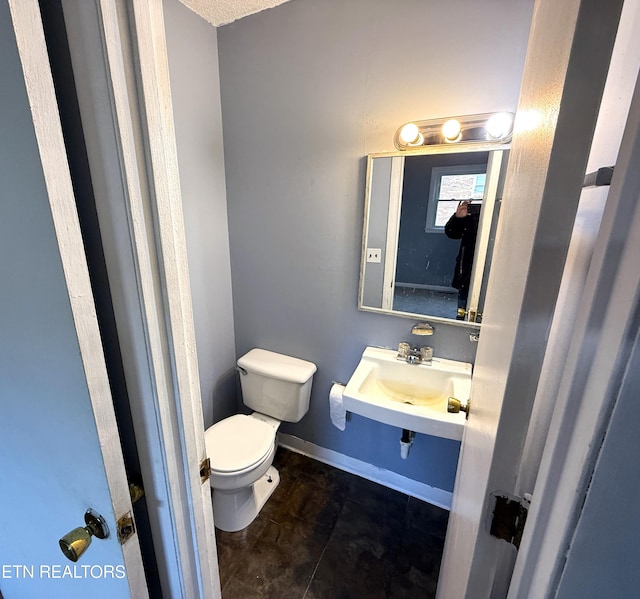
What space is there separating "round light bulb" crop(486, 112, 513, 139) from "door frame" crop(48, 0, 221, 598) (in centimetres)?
118

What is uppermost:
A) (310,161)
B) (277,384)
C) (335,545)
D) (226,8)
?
(226,8)

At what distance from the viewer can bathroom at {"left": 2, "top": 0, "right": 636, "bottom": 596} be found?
3.98 feet

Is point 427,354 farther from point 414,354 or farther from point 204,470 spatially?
point 204,470

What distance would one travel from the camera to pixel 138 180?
1.58ft

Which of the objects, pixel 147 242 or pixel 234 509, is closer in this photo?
pixel 147 242

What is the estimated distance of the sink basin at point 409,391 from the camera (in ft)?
3.90

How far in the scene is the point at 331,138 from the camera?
143 centimetres

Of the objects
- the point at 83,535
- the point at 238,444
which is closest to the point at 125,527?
the point at 83,535

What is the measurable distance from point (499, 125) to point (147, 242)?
1322mm

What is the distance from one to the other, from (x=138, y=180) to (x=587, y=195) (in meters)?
0.70

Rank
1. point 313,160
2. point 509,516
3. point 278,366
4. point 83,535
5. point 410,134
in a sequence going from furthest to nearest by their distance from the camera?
point 278,366 → point 313,160 → point 410,134 → point 83,535 → point 509,516

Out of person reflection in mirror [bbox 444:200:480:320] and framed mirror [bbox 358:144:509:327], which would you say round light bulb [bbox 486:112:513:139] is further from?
person reflection in mirror [bbox 444:200:480:320]

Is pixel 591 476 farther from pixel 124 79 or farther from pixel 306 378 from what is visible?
pixel 306 378

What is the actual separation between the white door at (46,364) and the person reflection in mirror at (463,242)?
132cm
